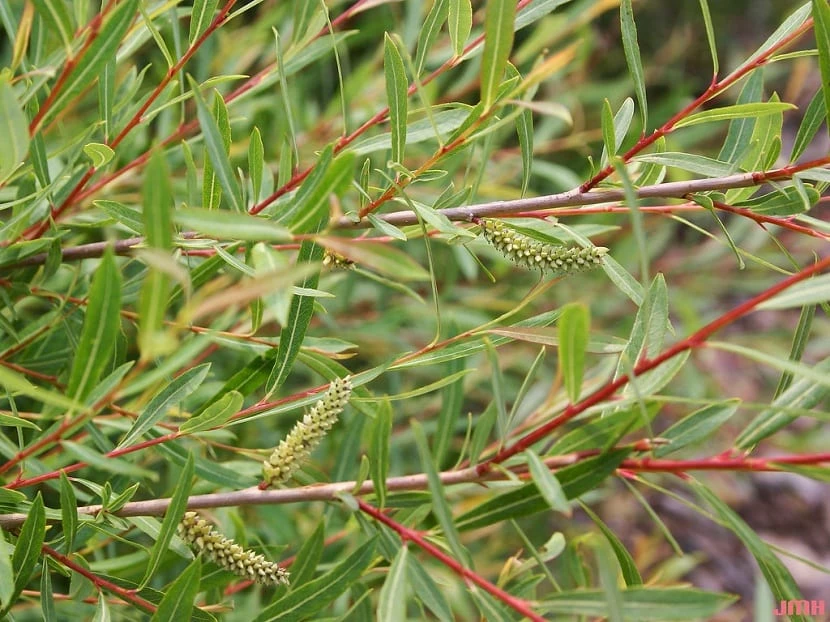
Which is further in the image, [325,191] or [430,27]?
[430,27]

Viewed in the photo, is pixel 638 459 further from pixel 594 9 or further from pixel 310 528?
pixel 594 9

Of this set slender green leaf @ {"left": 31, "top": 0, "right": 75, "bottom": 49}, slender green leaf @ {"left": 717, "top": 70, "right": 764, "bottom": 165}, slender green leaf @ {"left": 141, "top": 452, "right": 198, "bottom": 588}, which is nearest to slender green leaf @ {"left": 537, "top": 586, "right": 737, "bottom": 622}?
slender green leaf @ {"left": 141, "top": 452, "right": 198, "bottom": 588}

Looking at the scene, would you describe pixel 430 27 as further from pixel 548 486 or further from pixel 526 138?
pixel 548 486

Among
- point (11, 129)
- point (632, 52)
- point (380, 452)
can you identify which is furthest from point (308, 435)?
point (632, 52)

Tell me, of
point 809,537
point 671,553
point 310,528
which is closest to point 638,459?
point 310,528

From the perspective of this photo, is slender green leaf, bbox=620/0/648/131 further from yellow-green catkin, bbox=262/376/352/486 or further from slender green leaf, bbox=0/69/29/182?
slender green leaf, bbox=0/69/29/182

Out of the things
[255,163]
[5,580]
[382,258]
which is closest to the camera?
[382,258]

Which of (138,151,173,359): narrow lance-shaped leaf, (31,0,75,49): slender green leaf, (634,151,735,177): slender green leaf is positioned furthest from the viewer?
(634,151,735,177): slender green leaf
